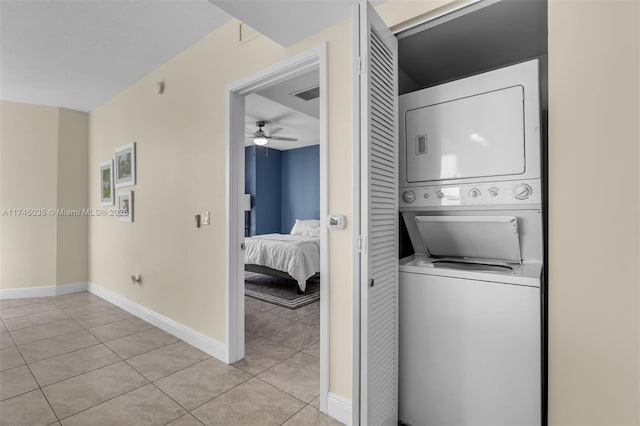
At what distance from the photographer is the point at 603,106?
114cm

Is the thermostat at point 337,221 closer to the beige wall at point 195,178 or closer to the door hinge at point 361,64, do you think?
the beige wall at point 195,178

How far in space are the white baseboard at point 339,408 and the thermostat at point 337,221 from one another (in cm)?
101

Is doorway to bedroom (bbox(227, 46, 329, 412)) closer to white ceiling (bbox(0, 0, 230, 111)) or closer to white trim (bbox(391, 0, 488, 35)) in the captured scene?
white trim (bbox(391, 0, 488, 35))

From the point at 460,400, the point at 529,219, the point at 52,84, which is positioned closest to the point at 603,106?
the point at 529,219

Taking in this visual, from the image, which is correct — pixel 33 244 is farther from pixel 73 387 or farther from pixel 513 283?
pixel 513 283

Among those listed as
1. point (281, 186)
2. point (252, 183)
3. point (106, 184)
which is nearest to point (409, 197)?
point (106, 184)

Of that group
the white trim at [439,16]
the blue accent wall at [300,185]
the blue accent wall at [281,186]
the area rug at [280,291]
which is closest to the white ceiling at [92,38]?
the white trim at [439,16]

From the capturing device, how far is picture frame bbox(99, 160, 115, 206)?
416cm

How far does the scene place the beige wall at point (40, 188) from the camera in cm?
440

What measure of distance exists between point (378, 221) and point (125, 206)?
3.50 m

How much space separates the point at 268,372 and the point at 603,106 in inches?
96.7

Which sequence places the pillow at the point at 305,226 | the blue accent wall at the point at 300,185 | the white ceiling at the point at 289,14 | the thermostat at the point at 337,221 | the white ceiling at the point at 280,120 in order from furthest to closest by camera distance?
the blue accent wall at the point at 300,185, the pillow at the point at 305,226, the white ceiling at the point at 280,120, the thermostat at the point at 337,221, the white ceiling at the point at 289,14

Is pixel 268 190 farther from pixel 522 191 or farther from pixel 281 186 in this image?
pixel 522 191

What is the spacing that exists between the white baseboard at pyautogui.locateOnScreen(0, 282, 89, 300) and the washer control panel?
17.0 ft
